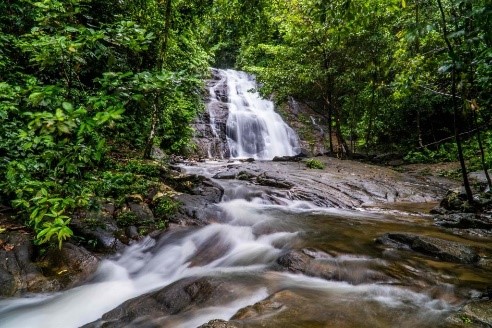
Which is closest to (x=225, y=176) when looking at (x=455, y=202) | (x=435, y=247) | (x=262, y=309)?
(x=455, y=202)

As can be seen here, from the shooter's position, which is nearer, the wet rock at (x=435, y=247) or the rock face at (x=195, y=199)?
the wet rock at (x=435, y=247)

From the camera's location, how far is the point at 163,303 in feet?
11.5

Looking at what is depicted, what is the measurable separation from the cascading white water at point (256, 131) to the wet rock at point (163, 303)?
1402 cm

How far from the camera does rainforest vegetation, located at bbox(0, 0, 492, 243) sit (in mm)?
3137

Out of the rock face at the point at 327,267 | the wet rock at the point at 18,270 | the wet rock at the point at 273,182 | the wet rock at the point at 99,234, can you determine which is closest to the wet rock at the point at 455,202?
the wet rock at the point at 273,182

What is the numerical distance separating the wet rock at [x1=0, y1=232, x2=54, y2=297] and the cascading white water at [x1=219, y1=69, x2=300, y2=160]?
44.1ft

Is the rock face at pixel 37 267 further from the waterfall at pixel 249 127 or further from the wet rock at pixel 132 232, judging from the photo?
the waterfall at pixel 249 127

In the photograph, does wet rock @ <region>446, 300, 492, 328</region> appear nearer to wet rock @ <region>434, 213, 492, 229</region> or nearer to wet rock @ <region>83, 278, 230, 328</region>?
wet rock @ <region>83, 278, 230, 328</region>

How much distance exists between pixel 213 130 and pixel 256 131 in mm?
2674

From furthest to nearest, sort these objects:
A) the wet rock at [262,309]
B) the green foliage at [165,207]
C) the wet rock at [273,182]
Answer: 1. the wet rock at [273,182]
2. the green foliage at [165,207]
3. the wet rock at [262,309]

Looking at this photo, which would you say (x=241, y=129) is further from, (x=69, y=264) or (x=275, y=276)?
(x=275, y=276)

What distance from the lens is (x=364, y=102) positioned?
58.1 ft

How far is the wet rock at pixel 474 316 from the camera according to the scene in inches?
95.3

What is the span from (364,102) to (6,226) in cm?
1685
